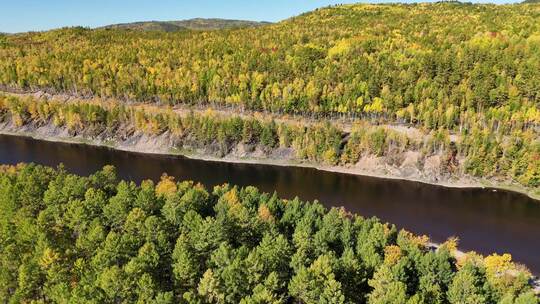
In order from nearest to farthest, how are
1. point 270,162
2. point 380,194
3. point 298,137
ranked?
point 380,194
point 298,137
point 270,162

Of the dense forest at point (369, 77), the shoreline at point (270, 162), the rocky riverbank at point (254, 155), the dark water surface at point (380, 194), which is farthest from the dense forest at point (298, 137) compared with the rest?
the dense forest at point (369, 77)

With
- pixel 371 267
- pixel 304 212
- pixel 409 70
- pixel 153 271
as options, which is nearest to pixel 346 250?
pixel 371 267

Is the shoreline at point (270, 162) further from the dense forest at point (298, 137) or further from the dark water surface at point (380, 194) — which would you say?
the dense forest at point (298, 137)

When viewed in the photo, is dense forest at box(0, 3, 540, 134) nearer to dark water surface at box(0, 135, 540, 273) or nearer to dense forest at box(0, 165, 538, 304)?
dark water surface at box(0, 135, 540, 273)

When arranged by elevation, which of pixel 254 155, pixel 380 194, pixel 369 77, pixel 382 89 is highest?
pixel 369 77

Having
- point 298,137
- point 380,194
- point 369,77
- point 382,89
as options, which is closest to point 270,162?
point 298,137

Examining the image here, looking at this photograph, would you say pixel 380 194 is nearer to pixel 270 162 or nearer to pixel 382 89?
pixel 270 162

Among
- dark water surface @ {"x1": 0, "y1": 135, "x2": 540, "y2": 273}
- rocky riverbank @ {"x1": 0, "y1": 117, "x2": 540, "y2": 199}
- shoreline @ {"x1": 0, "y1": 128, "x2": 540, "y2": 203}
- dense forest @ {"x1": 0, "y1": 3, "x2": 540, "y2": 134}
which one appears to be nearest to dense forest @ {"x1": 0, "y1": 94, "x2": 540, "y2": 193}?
rocky riverbank @ {"x1": 0, "y1": 117, "x2": 540, "y2": 199}
